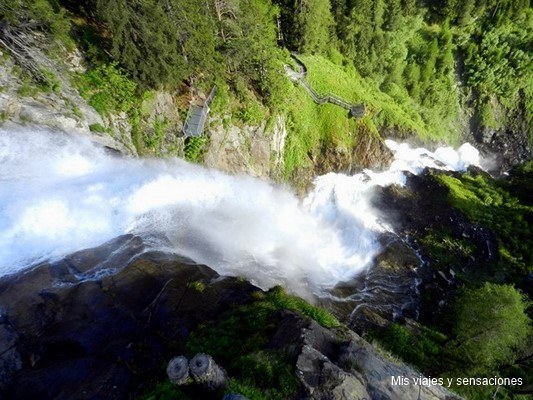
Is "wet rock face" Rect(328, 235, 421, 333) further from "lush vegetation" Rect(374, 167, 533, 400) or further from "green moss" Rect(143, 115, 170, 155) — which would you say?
"green moss" Rect(143, 115, 170, 155)

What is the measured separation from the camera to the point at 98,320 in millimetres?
11531

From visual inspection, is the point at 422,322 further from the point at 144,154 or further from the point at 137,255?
the point at 144,154

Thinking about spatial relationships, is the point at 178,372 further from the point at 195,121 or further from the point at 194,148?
the point at 195,121

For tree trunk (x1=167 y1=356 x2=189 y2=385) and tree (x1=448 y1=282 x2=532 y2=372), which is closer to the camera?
tree trunk (x1=167 y1=356 x2=189 y2=385)

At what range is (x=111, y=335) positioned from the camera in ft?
36.5

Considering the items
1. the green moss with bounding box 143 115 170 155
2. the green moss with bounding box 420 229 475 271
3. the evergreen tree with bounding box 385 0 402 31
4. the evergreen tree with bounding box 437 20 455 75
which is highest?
the evergreen tree with bounding box 437 20 455 75

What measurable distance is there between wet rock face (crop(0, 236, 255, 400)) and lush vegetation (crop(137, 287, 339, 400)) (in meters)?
0.91

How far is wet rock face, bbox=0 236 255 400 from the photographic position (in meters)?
9.73

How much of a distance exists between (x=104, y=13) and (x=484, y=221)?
40.4 m

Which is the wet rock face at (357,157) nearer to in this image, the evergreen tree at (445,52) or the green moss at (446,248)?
the green moss at (446,248)

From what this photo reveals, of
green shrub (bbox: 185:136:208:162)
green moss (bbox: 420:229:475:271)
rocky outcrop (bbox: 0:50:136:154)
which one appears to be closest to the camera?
rocky outcrop (bbox: 0:50:136:154)

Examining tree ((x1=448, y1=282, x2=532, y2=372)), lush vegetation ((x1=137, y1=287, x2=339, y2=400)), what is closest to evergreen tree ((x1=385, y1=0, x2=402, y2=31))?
tree ((x1=448, y1=282, x2=532, y2=372))

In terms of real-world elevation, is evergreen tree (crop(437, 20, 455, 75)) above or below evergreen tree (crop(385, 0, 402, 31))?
above

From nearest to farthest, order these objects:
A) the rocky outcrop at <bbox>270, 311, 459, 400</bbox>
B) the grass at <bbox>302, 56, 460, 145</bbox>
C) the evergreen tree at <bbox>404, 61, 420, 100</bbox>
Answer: the rocky outcrop at <bbox>270, 311, 459, 400</bbox>
the grass at <bbox>302, 56, 460, 145</bbox>
the evergreen tree at <bbox>404, 61, 420, 100</bbox>
